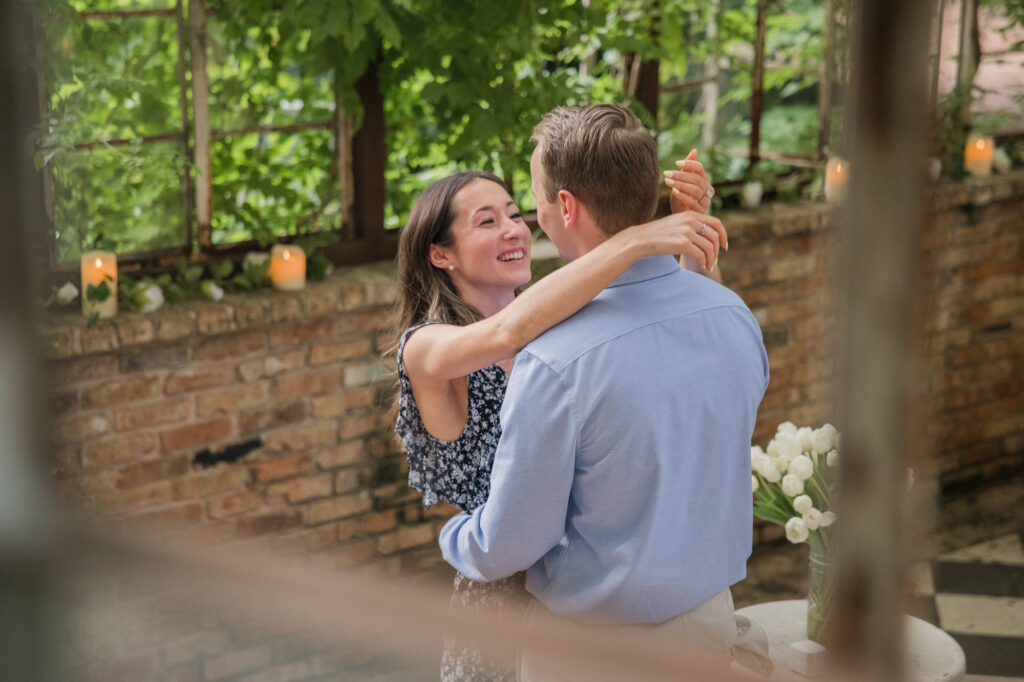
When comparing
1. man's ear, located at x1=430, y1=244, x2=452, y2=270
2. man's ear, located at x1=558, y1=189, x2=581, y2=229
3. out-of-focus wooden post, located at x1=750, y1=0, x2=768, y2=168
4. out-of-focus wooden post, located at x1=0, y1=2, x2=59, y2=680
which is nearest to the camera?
out-of-focus wooden post, located at x1=0, y1=2, x2=59, y2=680

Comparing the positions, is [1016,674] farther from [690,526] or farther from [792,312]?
[690,526]

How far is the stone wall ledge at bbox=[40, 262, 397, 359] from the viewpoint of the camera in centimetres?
261

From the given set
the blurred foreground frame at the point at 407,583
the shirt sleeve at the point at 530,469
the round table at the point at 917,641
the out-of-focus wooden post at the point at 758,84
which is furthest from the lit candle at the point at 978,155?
the blurred foreground frame at the point at 407,583

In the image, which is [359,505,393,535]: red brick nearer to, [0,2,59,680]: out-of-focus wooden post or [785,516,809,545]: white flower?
[785,516,809,545]: white flower

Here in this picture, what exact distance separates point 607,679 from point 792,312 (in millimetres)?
3512

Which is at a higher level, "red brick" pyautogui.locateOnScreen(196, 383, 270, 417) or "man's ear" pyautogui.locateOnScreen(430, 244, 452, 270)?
"man's ear" pyautogui.locateOnScreen(430, 244, 452, 270)

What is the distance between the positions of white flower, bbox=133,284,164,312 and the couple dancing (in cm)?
136

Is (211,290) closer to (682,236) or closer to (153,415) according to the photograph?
(153,415)

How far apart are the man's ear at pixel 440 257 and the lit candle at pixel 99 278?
1114mm

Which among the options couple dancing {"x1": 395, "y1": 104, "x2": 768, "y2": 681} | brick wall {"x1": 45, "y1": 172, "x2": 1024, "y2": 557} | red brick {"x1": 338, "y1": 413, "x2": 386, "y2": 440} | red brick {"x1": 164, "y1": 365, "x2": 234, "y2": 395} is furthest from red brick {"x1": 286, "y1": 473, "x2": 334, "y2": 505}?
couple dancing {"x1": 395, "y1": 104, "x2": 768, "y2": 681}

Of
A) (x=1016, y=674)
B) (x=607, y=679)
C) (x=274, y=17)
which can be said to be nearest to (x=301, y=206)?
(x=274, y=17)

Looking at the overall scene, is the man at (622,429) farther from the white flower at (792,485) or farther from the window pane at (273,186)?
the window pane at (273,186)

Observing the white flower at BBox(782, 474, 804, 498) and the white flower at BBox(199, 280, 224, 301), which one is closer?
the white flower at BBox(782, 474, 804, 498)

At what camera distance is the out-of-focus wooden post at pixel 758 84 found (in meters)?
3.74
